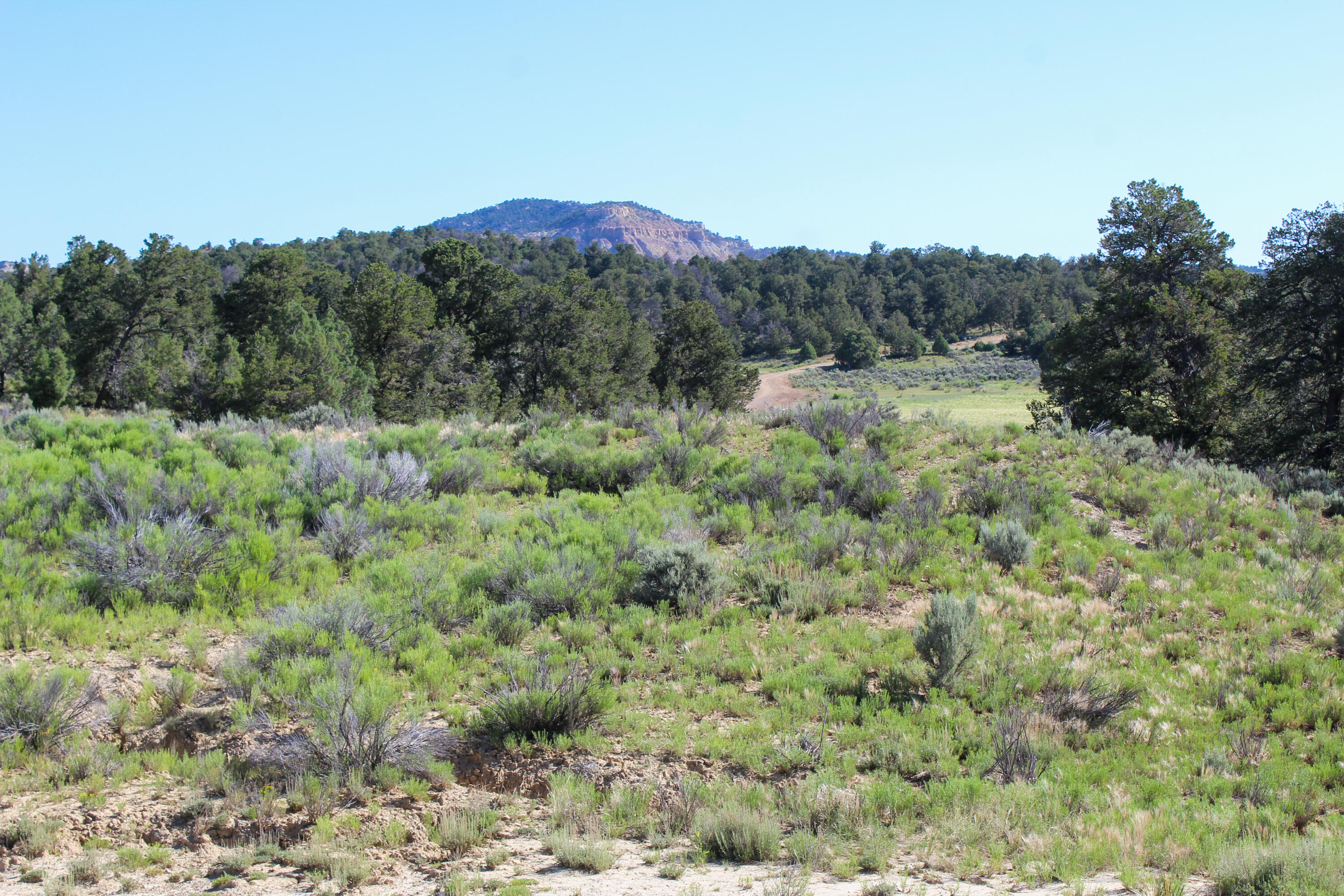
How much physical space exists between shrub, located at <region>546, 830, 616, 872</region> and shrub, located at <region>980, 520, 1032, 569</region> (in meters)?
5.48

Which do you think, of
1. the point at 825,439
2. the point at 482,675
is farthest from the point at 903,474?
the point at 482,675

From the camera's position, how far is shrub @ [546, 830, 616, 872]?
3.62 m

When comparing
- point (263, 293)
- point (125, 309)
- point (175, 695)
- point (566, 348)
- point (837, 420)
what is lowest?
point (175, 695)

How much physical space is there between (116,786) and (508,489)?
21.7 feet

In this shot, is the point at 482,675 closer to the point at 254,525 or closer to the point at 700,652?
the point at 700,652

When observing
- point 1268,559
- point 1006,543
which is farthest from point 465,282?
point 1268,559

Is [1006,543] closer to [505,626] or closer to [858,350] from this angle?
[505,626]

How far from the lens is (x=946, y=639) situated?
5.53 m

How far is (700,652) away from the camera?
233 inches

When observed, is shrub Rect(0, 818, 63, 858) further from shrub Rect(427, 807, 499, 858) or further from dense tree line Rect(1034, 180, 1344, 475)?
dense tree line Rect(1034, 180, 1344, 475)

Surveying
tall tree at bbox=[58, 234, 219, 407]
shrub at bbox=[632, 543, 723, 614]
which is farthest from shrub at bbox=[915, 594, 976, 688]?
tall tree at bbox=[58, 234, 219, 407]

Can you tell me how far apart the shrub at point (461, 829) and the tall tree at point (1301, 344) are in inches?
733

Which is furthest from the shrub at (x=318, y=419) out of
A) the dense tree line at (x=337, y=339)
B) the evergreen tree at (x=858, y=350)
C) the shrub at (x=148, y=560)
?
the evergreen tree at (x=858, y=350)

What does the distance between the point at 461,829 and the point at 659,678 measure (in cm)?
200
